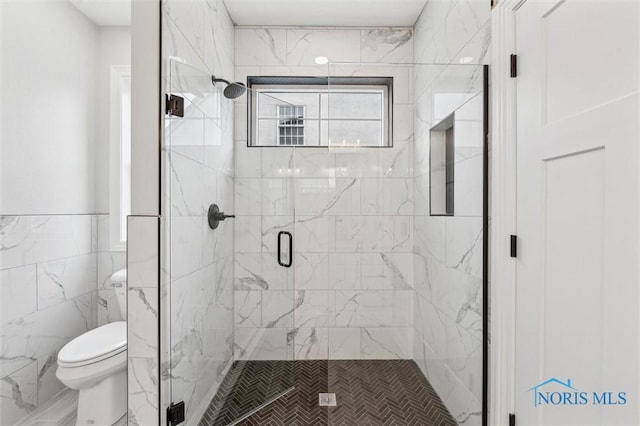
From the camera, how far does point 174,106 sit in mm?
1497

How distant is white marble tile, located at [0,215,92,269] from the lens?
1.79 m

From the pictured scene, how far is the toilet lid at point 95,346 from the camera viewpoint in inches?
66.5

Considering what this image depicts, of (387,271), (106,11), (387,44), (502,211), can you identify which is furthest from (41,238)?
(387,44)

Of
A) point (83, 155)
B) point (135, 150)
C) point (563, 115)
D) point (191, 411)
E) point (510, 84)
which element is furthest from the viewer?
point (83, 155)

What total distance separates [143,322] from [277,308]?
32.7 inches

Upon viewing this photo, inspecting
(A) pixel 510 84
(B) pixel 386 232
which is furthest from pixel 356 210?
(A) pixel 510 84

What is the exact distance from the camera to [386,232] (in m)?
1.72

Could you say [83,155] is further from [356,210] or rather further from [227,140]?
[356,210]

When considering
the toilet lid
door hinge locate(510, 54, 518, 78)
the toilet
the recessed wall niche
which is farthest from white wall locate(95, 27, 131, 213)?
door hinge locate(510, 54, 518, 78)

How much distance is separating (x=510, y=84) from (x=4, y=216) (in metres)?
2.67

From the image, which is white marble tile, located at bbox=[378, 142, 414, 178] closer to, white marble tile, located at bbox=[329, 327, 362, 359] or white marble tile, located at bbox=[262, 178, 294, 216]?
white marble tile, located at bbox=[262, 178, 294, 216]

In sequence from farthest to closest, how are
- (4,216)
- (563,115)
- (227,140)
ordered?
1. (227,140)
2. (4,216)
3. (563,115)

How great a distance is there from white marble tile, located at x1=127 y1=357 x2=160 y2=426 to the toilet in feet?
1.32

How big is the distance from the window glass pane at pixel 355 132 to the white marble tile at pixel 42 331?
2.11m
